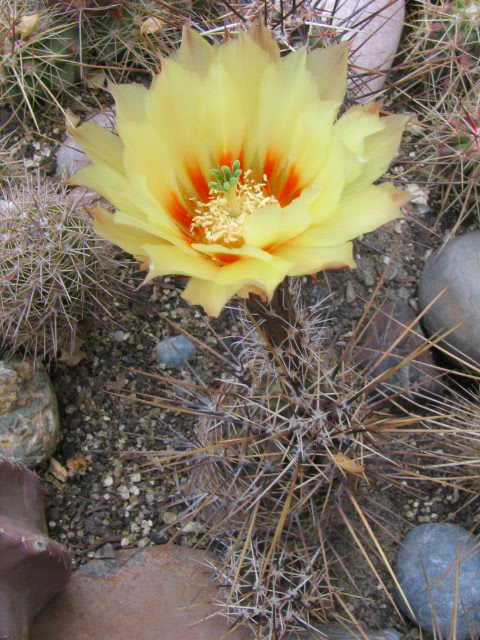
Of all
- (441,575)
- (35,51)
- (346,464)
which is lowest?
(441,575)

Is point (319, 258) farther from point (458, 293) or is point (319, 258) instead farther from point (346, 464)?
point (458, 293)

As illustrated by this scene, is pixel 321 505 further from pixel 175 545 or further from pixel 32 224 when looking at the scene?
pixel 32 224

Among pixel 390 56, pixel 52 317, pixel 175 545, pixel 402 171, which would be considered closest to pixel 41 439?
pixel 52 317

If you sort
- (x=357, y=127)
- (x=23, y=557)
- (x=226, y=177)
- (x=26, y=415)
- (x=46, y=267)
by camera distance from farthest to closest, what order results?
(x=26, y=415) < (x=46, y=267) < (x=23, y=557) < (x=226, y=177) < (x=357, y=127)

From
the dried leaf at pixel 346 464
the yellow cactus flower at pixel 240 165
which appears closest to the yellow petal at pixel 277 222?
the yellow cactus flower at pixel 240 165

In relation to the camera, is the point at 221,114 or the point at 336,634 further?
the point at 336,634

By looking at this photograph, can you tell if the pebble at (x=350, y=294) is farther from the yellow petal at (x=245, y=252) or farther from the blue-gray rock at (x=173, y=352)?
the yellow petal at (x=245, y=252)

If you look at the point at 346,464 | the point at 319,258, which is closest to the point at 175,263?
the point at 319,258
